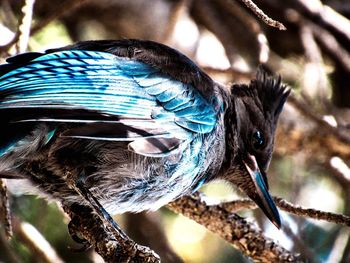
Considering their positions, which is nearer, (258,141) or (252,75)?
(258,141)

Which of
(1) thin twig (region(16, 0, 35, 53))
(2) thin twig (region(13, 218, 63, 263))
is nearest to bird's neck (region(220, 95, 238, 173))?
(2) thin twig (region(13, 218, 63, 263))

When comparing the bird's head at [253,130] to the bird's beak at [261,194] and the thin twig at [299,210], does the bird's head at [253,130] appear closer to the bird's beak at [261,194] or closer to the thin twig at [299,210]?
the bird's beak at [261,194]

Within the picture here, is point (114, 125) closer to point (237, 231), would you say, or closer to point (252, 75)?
point (237, 231)

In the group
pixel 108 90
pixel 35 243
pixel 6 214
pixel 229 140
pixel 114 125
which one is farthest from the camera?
pixel 229 140

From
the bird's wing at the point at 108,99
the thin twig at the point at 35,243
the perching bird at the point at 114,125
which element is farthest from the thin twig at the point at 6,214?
the thin twig at the point at 35,243

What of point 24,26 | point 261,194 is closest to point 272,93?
point 261,194

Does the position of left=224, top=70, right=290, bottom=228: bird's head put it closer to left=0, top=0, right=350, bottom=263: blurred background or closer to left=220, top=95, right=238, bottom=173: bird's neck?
left=220, top=95, right=238, bottom=173: bird's neck

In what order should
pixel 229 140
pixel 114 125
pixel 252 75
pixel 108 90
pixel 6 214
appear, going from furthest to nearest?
pixel 252 75, pixel 229 140, pixel 108 90, pixel 114 125, pixel 6 214
